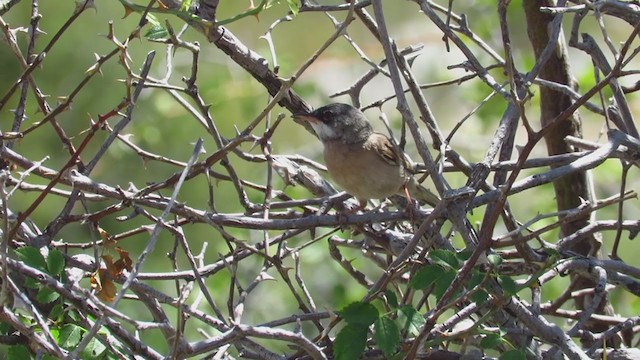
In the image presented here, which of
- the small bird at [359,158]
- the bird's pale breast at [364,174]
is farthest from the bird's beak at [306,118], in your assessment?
the bird's pale breast at [364,174]

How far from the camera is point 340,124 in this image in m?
5.09

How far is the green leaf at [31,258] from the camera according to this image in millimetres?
2615

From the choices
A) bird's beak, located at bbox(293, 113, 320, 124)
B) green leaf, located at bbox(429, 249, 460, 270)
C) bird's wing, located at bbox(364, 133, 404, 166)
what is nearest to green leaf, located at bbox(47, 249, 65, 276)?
green leaf, located at bbox(429, 249, 460, 270)

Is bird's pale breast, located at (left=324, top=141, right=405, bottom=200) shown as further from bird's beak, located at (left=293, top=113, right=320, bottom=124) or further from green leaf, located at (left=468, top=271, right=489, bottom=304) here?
green leaf, located at (left=468, top=271, right=489, bottom=304)

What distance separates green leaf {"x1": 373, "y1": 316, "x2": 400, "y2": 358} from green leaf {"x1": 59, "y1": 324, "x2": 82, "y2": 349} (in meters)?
0.91

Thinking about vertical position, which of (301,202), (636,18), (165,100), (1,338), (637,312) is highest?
(165,100)

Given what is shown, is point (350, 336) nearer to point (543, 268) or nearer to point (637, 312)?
point (543, 268)

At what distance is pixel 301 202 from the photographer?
344cm

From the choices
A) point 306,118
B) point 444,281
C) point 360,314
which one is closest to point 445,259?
point 444,281

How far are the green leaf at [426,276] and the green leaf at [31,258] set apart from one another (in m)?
1.13

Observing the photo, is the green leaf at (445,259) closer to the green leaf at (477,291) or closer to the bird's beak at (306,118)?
the green leaf at (477,291)

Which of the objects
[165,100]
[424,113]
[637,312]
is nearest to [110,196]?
[424,113]

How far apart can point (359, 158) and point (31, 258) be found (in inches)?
103

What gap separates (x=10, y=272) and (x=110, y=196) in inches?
16.0
